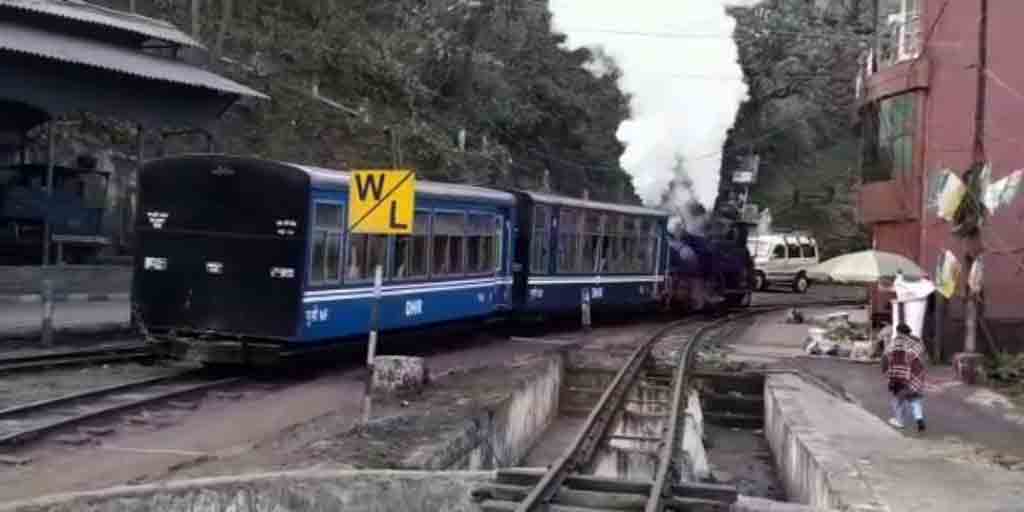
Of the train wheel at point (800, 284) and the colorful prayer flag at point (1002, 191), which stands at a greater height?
the colorful prayer flag at point (1002, 191)

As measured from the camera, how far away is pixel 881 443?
40.3ft

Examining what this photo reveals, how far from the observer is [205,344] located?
571 inches

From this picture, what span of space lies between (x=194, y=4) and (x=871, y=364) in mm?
20698

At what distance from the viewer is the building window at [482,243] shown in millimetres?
19453

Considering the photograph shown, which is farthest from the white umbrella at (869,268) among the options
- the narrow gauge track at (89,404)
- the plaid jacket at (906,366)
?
the narrow gauge track at (89,404)

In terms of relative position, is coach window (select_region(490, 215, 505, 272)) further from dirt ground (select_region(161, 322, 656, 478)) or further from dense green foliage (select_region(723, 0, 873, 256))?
dense green foliage (select_region(723, 0, 873, 256))

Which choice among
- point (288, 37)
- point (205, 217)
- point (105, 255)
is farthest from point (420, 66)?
point (205, 217)

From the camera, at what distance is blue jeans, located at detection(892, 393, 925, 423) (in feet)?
43.4

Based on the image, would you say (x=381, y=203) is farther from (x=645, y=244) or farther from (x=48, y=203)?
(x=645, y=244)

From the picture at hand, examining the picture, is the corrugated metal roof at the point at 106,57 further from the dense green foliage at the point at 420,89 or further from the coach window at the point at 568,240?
the coach window at the point at 568,240

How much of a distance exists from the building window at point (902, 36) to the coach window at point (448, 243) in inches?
342

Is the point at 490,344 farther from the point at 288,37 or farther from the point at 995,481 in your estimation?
the point at 288,37

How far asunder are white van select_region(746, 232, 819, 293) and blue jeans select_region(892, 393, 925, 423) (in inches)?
1218

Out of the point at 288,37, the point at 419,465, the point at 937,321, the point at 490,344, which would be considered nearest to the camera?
the point at 419,465
